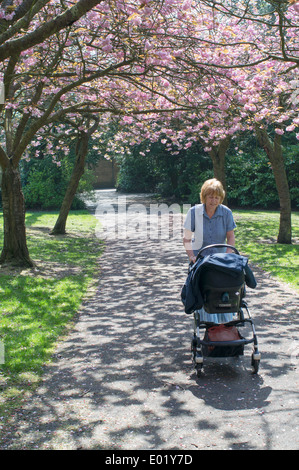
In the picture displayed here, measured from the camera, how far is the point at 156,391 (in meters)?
4.55

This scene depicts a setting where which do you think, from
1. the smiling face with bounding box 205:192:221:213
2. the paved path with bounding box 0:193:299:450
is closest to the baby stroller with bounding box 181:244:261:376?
the paved path with bounding box 0:193:299:450

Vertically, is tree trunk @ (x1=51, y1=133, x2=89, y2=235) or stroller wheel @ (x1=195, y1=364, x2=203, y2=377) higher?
tree trunk @ (x1=51, y1=133, x2=89, y2=235)

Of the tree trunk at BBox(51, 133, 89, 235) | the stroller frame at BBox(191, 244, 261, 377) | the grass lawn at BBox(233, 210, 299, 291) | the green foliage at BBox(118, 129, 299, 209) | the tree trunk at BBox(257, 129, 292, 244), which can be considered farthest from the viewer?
the green foliage at BBox(118, 129, 299, 209)

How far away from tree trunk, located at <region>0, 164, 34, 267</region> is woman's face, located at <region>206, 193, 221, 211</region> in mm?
6373

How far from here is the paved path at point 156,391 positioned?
12.0ft

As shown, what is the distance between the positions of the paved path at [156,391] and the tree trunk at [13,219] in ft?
12.0

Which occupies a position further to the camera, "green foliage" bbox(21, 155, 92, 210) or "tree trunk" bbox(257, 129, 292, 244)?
"green foliage" bbox(21, 155, 92, 210)

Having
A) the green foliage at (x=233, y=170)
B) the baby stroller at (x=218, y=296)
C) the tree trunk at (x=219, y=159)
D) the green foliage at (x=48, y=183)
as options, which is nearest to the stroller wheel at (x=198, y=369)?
the baby stroller at (x=218, y=296)

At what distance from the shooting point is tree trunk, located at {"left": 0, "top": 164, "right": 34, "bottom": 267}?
35.0ft

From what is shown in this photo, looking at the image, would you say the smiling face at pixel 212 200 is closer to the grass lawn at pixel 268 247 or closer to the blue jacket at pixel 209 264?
the blue jacket at pixel 209 264

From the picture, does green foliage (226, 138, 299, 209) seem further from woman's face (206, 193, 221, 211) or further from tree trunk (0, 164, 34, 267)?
woman's face (206, 193, 221, 211)

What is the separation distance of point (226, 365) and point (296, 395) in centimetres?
94

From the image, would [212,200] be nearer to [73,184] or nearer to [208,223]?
[208,223]
